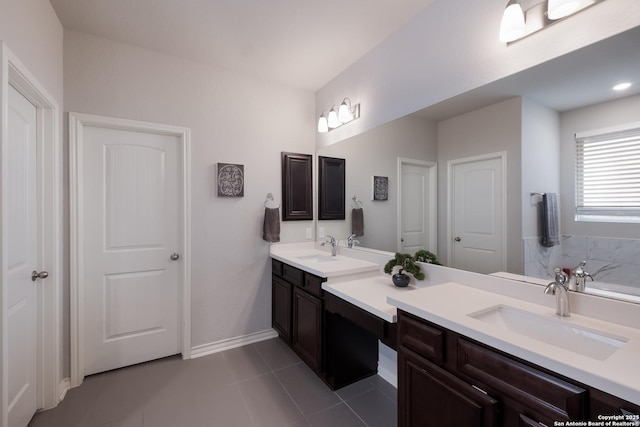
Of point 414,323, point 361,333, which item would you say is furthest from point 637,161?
point 361,333

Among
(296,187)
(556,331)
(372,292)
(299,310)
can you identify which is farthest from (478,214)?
(296,187)

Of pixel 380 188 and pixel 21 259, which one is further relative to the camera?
pixel 380 188

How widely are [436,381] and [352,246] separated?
151 centimetres

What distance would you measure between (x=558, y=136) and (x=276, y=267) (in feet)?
7.61

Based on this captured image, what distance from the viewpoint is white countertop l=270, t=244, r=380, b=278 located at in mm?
2086

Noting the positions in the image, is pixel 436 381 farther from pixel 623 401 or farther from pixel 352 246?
pixel 352 246

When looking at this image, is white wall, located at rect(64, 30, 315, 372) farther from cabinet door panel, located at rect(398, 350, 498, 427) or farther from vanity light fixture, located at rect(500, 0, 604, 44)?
vanity light fixture, located at rect(500, 0, 604, 44)

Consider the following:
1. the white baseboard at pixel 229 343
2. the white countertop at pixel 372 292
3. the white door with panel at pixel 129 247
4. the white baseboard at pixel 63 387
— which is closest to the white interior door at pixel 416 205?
the white countertop at pixel 372 292

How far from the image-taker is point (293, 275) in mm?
2445

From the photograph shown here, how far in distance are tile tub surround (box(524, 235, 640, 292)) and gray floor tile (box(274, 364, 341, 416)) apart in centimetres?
151

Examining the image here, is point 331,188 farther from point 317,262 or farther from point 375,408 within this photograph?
point 375,408

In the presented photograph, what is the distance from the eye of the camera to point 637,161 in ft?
3.59

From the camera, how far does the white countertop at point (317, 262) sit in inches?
82.1

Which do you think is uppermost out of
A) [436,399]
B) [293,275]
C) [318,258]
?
[318,258]
